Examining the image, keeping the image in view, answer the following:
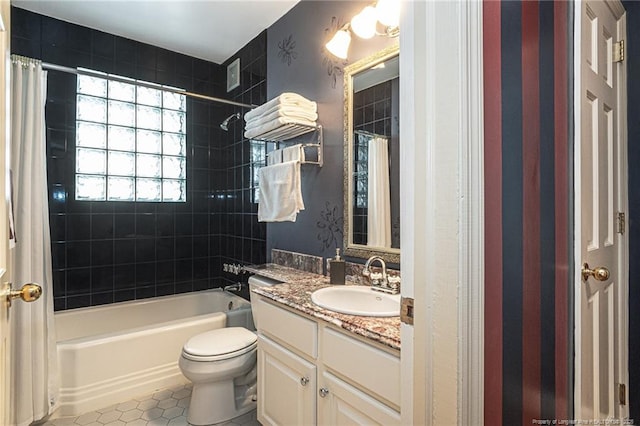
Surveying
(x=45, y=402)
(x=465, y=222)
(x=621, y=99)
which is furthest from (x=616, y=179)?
(x=45, y=402)

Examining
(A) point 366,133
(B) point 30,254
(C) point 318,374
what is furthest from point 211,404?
(A) point 366,133

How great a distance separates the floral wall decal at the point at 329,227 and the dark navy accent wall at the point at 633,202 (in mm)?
1314

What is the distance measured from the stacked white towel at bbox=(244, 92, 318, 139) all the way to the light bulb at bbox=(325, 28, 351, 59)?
0.33m

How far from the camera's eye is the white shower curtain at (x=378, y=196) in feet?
5.43

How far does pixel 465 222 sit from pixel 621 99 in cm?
129

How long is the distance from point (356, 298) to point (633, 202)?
1.25 meters

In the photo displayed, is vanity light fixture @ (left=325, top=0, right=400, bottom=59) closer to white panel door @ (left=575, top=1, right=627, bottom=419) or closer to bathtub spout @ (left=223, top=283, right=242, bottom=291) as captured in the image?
white panel door @ (left=575, top=1, right=627, bottom=419)

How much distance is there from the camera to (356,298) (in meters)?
1.52

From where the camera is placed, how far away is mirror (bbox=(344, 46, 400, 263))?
1.62 m

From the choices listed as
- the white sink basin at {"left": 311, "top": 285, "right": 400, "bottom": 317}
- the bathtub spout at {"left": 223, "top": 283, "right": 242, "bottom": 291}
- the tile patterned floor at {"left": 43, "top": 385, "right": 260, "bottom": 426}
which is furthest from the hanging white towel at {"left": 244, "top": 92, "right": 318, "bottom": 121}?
the tile patterned floor at {"left": 43, "top": 385, "right": 260, "bottom": 426}

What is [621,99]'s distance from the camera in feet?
4.42

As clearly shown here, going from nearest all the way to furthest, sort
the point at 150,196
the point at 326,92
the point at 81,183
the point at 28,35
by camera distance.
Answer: the point at 326,92 < the point at 28,35 < the point at 81,183 < the point at 150,196

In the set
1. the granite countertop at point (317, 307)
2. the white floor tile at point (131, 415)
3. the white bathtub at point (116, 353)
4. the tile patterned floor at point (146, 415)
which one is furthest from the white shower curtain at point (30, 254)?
the granite countertop at point (317, 307)

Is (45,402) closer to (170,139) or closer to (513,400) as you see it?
(170,139)
